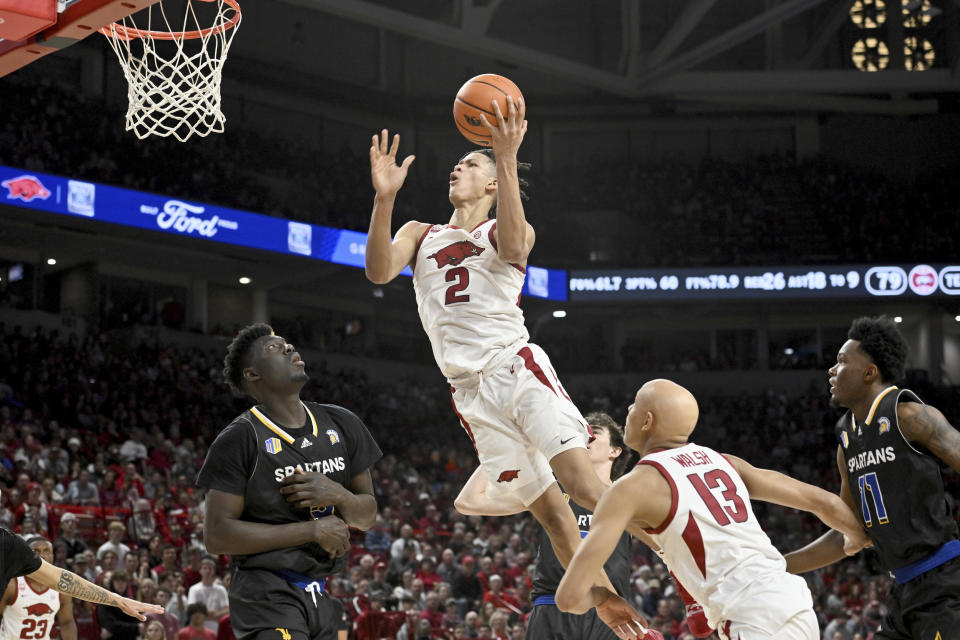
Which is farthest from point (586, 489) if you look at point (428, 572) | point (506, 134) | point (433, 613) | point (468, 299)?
point (428, 572)

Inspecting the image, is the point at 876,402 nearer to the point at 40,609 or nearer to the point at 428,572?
the point at 40,609

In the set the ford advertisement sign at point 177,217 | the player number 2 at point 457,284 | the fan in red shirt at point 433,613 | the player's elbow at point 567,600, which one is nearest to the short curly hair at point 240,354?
the player number 2 at point 457,284

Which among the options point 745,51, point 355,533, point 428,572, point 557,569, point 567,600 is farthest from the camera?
point 745,51

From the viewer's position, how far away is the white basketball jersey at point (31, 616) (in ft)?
27.4

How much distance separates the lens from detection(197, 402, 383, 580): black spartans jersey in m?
4.80

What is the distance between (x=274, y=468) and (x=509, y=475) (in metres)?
1.09

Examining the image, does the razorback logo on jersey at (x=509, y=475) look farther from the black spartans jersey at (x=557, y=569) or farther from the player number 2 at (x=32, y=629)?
the player number 2 at (x=32, y=629)

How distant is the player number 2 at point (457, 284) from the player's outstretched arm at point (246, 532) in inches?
48.6

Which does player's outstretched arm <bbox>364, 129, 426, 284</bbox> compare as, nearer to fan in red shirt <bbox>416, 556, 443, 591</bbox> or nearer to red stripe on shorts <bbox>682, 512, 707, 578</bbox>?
red stripe on shorts <bbox>682, 512, 707, 578</bbox>

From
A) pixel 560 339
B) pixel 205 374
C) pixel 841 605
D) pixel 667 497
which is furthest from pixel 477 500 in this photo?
pixel 560 339

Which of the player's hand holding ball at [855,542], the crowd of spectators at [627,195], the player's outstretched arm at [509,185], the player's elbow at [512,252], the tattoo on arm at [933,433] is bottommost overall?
the player's hand holding ball at [855,542]

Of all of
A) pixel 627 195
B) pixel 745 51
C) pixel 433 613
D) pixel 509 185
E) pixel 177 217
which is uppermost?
pixel 745 51

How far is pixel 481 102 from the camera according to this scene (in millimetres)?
5543

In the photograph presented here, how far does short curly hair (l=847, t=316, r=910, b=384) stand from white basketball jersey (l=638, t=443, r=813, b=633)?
1.53 metres
